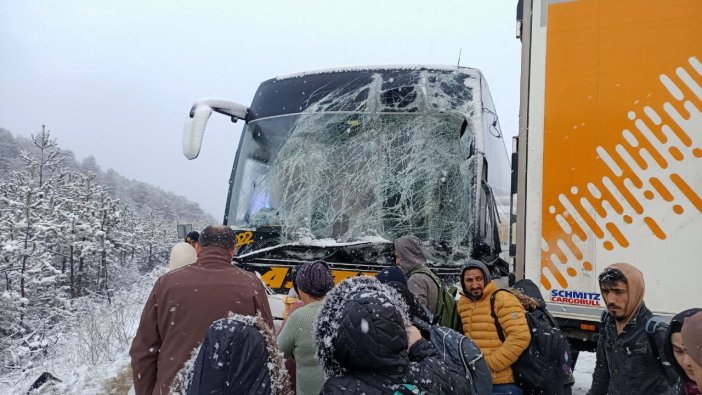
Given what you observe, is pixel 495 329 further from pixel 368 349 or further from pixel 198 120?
Answer: pixel 198 120

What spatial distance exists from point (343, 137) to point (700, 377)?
391 centimetres

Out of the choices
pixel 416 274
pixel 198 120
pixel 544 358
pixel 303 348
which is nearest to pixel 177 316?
pixel 303 348

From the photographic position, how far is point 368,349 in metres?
1.54

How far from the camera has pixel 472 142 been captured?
4867 mm

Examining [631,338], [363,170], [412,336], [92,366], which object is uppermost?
[363,170]

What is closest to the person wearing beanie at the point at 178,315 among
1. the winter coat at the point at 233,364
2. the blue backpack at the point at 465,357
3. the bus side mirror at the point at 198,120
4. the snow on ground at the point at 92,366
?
the winter coat at the point at 233,364

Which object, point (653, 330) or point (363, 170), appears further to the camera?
point (363, 170)

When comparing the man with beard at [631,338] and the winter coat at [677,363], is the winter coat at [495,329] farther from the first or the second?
the winter coat at [677,363]

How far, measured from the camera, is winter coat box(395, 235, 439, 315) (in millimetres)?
3391

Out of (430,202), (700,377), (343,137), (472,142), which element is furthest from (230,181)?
(700,377)

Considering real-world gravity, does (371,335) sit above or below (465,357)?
above

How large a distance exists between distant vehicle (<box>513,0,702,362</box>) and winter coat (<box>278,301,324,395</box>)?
1739 mm

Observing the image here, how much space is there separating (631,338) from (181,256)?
10.5 feet

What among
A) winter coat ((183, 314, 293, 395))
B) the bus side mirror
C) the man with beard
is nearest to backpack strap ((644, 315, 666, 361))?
the man with beard
